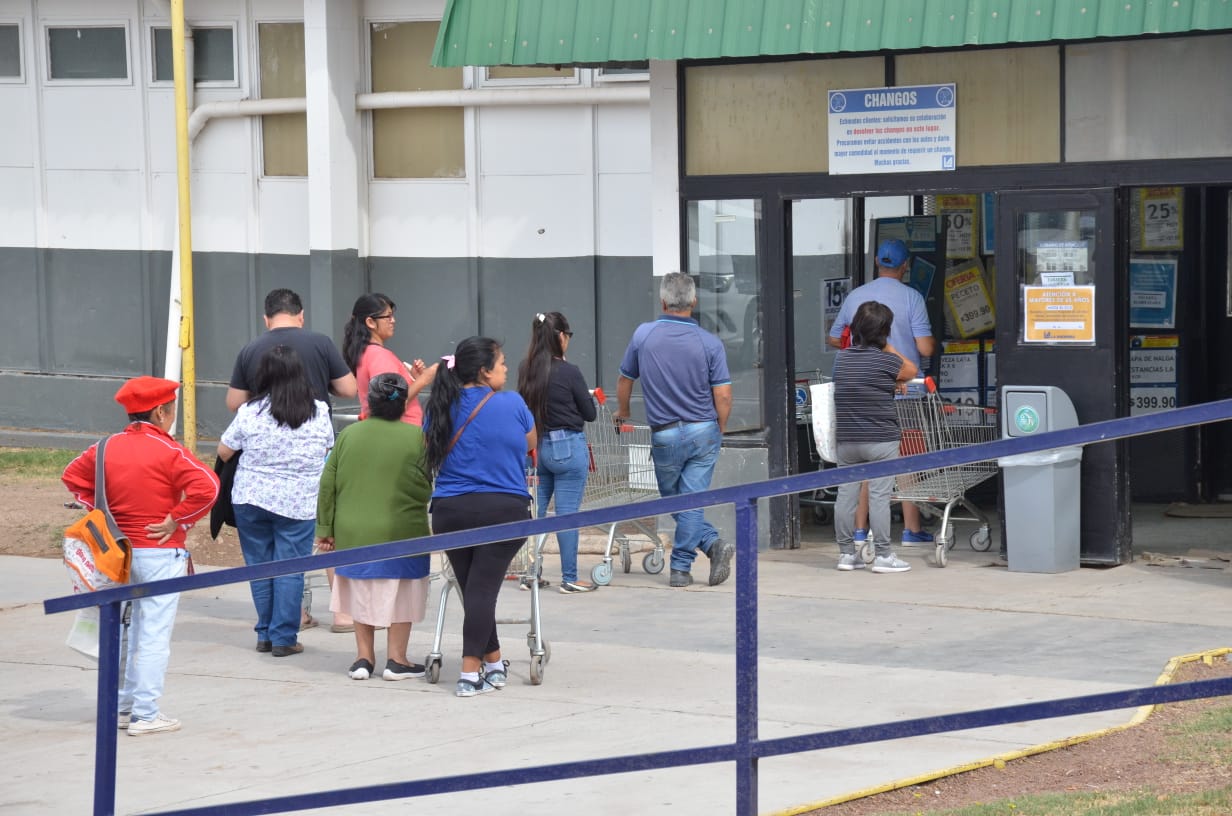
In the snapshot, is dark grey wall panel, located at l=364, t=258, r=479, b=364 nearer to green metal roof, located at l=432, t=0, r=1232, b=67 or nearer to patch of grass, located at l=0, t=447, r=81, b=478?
patch of grass, located at l=0, t=447, r=81, b=478

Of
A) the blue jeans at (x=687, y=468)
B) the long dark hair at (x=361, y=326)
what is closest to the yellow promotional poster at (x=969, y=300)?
the blue jeans at (x=687, y=468)

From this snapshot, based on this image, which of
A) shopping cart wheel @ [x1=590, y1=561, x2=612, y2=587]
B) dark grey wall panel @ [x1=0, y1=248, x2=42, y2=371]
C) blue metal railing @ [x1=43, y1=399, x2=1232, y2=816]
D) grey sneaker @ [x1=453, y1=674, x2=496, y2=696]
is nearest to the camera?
blue metal railing @ [x1=43, y1=399, x2=1232, y2=816]

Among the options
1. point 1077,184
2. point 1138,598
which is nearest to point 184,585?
point 1138,598

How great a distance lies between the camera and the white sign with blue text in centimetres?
1040

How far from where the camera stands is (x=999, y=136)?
10.3m

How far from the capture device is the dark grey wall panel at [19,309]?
16750 mm

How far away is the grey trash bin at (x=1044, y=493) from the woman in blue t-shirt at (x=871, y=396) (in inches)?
28.4

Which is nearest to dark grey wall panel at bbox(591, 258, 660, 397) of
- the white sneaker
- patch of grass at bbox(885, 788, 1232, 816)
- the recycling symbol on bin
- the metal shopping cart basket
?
the recycling symbol on bin

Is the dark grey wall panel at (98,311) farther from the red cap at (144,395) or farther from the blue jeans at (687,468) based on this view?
the red cap at (144,395)

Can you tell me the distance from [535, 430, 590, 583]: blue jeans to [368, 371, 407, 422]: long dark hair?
1903mm

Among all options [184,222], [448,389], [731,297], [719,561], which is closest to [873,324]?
[731,297]

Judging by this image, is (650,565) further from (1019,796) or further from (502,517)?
(1019,796)

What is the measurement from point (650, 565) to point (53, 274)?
8555mm

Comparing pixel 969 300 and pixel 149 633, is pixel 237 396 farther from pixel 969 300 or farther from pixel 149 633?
pixel 969 300
